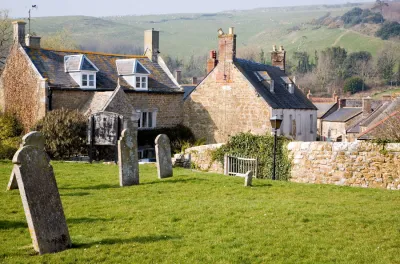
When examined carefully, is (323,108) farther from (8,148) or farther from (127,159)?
(127,159)

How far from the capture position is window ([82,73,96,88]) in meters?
38.3

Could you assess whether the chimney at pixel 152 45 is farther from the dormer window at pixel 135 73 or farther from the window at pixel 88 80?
the window at pixel 88 80

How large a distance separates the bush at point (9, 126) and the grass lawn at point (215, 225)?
19.6 metres

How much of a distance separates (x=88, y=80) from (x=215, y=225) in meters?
28.1

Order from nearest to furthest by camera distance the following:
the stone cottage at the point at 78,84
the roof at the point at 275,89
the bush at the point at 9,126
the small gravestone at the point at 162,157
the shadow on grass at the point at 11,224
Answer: the shadow on grass at the point at 11,224
the small gravestone at the point at 162,157
the bush at the point at 9,126
the stone cottage at the point at 78,84
the roof at the point at 275,89

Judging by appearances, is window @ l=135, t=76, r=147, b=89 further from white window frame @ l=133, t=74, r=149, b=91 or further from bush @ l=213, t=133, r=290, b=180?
bush @ l=213, t=133, r=290, b=180

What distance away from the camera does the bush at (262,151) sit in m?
25.5

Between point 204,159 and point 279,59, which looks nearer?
point 204,159

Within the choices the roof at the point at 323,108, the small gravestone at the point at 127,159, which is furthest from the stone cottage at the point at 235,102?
the small gravestone at the point at 127,159

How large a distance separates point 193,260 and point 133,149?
8974mm

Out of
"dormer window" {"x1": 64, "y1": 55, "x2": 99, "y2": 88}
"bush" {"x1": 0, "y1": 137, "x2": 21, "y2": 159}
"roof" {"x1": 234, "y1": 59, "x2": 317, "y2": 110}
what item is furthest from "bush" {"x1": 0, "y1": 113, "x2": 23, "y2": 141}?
"roof" {"x1": 234, "y1": 59, "x2": 317, "y2": 110}

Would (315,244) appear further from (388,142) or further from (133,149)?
(388,142)

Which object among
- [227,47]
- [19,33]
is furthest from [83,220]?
[227,47]

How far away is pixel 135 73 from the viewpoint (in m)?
40.6
